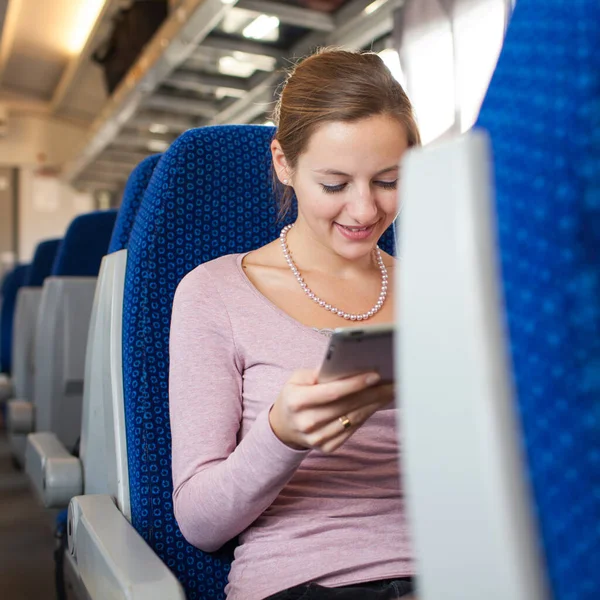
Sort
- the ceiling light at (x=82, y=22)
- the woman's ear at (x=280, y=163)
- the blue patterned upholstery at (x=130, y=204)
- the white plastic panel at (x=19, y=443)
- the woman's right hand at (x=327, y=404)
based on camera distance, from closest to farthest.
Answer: the woman's right hand at (x=327, y=404)
the woman's ear at (x=280, y=163)
the blue patterned upholstery at (x=130, y=204)
the white plastic panel at (x=19, y=443)
the ceiling light at (x=82, y=22)

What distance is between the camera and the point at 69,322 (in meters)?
2.26

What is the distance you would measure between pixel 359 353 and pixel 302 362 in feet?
1.43

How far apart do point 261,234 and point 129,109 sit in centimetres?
416

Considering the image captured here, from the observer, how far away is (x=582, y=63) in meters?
0.40

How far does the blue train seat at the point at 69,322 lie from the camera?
226 centimetres

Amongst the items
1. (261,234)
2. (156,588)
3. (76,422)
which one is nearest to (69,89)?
(76,422)

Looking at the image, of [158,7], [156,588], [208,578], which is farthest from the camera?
[158,7]

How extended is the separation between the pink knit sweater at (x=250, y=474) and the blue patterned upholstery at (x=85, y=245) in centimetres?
130

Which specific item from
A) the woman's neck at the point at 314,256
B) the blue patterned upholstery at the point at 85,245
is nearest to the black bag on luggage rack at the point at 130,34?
the blue patterned upholstery at the point at 85,245

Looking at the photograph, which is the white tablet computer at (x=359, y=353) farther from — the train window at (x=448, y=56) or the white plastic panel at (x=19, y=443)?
the white plastic panel at (x=19, y=443)

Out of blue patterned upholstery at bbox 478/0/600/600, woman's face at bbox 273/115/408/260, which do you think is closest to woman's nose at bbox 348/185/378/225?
woman's face at bbox 273/115/408/260

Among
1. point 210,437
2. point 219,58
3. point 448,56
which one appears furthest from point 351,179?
point 219,58

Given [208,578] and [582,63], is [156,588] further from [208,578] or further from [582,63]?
[582,63]

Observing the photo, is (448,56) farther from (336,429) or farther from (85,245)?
(336,429)
